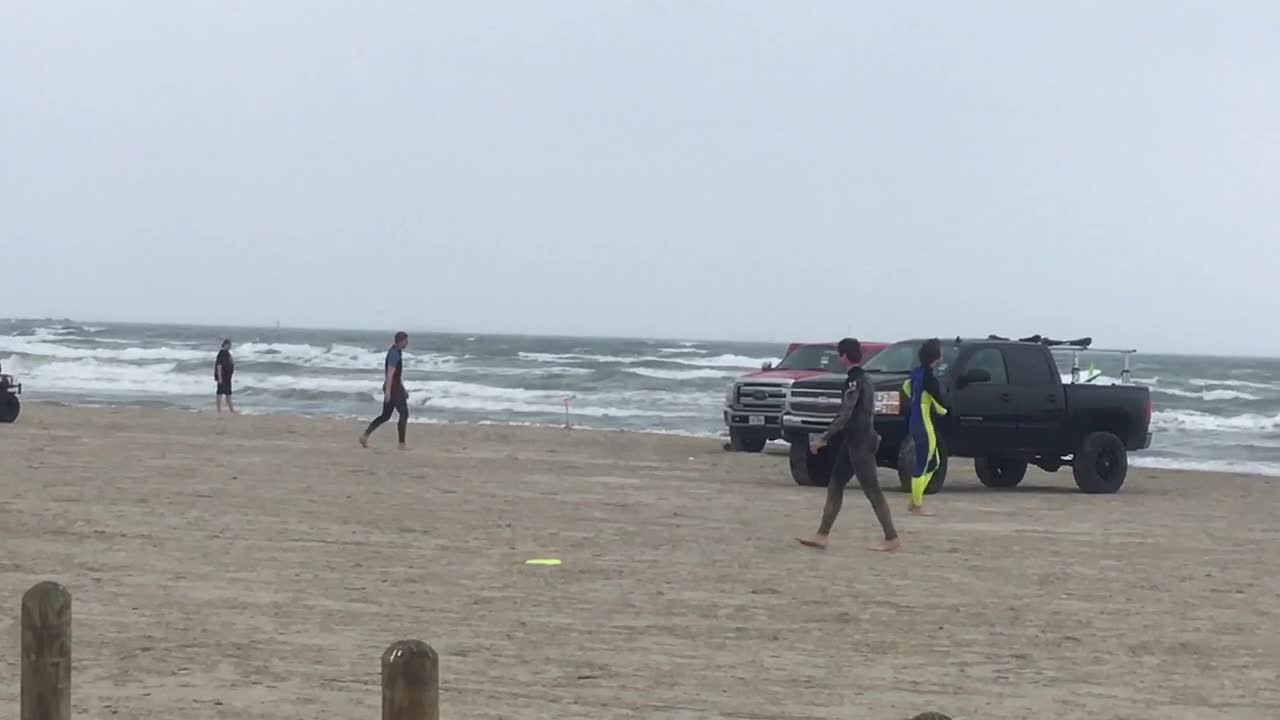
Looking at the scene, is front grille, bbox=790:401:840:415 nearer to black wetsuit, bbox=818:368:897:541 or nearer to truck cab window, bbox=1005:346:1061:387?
truck cab window, bbox=1005:346:1061:387

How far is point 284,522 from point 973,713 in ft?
26.9

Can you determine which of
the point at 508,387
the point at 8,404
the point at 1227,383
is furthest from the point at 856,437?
the point at 1227,383

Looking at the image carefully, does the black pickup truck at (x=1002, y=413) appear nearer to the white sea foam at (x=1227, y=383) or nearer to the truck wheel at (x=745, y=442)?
the truck wheel at (x=745, y=442)

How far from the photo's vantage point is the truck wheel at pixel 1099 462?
68.7 feet

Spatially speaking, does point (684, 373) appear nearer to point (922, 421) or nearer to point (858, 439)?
point (922, 421)

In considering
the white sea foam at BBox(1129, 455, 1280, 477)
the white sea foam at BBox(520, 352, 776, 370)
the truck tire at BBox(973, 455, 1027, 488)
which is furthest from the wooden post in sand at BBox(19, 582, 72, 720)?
the white sea foam at BBox(520, 352, 776, 370)

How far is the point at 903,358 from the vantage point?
816 inches

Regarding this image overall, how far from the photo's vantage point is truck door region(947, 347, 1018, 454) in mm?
20047

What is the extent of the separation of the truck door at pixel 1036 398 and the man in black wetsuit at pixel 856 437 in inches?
278

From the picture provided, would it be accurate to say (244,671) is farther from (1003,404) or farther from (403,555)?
(1003,404)

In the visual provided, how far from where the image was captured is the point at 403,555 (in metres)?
13.0

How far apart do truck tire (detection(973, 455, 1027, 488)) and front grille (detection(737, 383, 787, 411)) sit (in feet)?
10.4

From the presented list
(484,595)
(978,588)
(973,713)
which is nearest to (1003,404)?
(978,588)

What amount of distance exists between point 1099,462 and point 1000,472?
1857 mm
